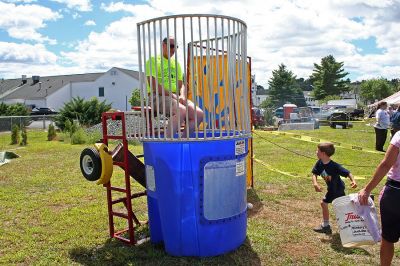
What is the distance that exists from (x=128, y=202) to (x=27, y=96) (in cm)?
6425

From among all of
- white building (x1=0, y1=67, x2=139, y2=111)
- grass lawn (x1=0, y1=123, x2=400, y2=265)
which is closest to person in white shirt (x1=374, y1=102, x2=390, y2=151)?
grass lawn (x1=0, y1=123, x2=400, y2=265)

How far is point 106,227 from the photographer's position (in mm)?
5711

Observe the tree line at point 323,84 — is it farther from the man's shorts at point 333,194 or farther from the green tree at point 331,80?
the man's shorts at point 333,194

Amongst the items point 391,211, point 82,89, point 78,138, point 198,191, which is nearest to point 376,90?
point 82,89

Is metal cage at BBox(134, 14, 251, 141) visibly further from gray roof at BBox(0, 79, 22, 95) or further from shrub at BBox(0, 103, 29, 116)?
gray roof at BBox(0, 79, 22, 95)

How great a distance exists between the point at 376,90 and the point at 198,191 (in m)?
79.9

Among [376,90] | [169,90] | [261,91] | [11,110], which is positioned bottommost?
[169,90]

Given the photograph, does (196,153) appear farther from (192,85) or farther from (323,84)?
(323,84)

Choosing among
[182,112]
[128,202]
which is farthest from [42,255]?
[182,112]

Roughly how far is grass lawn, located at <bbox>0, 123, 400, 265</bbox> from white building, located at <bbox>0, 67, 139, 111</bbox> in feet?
159

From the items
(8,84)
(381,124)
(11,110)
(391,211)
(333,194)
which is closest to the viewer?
(391,211)

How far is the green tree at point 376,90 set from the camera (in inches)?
2995

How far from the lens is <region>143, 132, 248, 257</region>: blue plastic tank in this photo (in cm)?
428

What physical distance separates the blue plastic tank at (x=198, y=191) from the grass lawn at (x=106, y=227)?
0.57 feet
